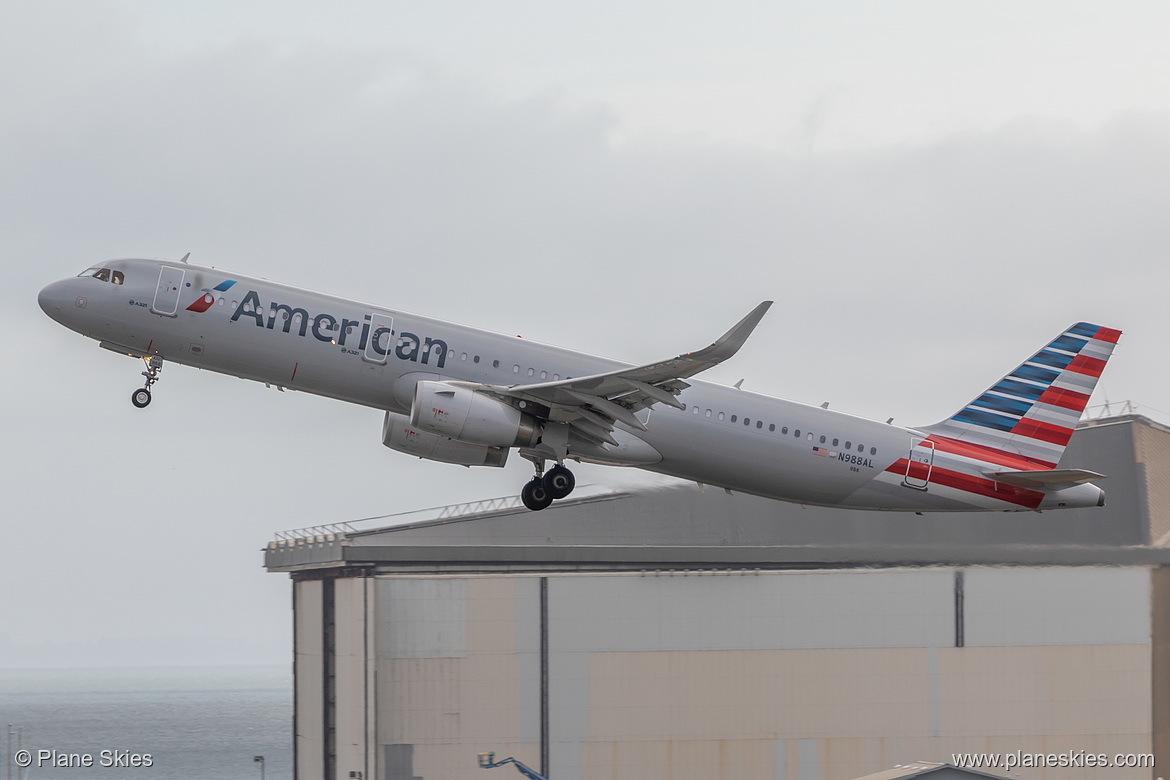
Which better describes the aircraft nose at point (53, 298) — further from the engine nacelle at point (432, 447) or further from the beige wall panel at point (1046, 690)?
the beige wall panel at point (1046, 690)

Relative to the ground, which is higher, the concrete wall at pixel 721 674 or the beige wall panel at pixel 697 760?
the concrete wall at pixel 721 674

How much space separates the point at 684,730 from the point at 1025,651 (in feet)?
44.0

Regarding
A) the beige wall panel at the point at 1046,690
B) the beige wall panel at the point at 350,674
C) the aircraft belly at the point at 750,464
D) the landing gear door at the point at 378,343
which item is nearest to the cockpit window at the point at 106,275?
the landing gear door at the point at 378,343

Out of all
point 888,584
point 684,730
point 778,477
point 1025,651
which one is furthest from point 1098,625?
point 778,477

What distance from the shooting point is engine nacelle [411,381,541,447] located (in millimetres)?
30203

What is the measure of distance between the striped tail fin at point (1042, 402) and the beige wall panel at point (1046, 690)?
1664 cm

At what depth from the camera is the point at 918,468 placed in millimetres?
34406

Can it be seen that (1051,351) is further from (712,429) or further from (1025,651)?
(1025,651)

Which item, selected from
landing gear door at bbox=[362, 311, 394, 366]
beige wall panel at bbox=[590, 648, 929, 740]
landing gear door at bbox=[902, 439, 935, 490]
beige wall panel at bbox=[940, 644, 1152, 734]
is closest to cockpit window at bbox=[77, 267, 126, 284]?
landing gear door at bbox=[362, 311, 394, 366]

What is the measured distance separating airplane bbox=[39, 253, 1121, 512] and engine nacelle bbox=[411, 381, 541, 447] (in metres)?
0.03

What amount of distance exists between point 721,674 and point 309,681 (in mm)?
18946

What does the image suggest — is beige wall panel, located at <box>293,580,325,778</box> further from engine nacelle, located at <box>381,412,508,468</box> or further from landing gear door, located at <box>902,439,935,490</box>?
landing gear door, located at <box>902,439,935,490</box>

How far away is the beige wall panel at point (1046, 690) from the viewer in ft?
161

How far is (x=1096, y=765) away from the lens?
161ft
